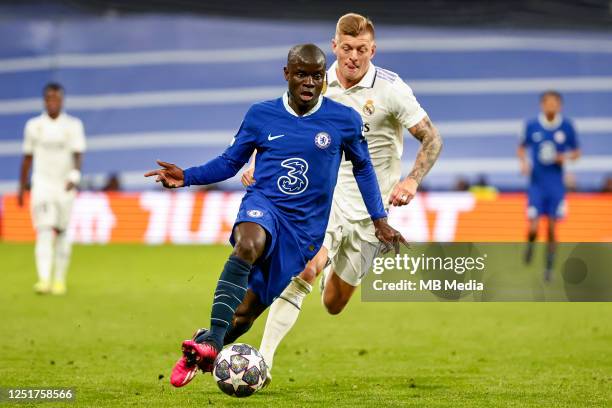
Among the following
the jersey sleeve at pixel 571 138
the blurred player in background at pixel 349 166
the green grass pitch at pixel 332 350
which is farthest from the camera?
the jersey sleeve at pixel 571 138

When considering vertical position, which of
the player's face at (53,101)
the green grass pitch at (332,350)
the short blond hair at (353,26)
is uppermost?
the player's face at (53,101)

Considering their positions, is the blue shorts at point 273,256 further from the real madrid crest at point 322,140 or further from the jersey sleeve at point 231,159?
the real madrid crest at point 322,140

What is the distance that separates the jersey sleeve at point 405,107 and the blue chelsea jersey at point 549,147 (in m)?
8.32

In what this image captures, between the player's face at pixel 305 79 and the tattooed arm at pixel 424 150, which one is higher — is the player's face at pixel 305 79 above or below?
above

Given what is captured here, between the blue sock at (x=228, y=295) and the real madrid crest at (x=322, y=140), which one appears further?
the real madrid crest at (x=322, y=140)

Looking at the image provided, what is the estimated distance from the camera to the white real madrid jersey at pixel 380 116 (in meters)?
7.37

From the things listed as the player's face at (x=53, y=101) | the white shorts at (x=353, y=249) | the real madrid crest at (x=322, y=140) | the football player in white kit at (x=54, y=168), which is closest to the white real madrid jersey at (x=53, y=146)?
the football player in white kit at (x=54, y=168)

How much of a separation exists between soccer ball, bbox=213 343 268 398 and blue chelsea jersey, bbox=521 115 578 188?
1013 centimetres

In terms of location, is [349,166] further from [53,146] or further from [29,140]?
[29,140]

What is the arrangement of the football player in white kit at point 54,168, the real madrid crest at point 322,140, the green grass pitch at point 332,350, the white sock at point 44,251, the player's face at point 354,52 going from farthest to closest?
the football player in white kit at point 54,168, the white sock at point 44,251, the player's face at point 354,52, the green grass pitch at point 332,350, the real madrid crest at point 322,140

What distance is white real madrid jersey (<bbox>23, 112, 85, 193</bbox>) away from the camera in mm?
13031

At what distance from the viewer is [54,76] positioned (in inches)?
997

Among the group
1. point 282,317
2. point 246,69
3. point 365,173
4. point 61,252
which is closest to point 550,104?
point 61,252

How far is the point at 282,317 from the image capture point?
705 cm
